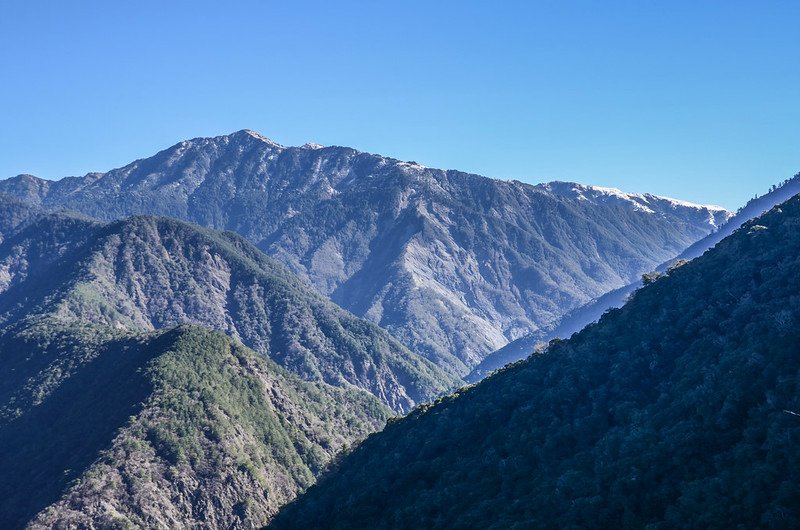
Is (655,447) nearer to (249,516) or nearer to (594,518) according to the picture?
(594,518)

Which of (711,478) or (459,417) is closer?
(711,478)

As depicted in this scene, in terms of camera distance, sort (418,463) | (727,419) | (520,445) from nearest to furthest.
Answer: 1. (727,419)
2. (520,445)
3. (418,463)

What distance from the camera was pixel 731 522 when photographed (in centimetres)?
5719

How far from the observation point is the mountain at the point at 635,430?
63.7 meters

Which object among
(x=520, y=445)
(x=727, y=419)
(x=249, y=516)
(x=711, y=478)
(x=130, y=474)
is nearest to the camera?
(x=711, y=478)

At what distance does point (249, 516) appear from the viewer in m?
191

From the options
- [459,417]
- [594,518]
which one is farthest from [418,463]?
[594,518]

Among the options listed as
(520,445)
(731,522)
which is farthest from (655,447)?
(520,445)

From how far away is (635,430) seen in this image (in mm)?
78000

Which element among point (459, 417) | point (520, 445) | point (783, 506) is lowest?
point (783, 506)

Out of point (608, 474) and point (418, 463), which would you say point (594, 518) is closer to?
point (608, 474)

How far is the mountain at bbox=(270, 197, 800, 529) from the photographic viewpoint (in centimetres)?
6369

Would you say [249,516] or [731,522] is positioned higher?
[249,516]

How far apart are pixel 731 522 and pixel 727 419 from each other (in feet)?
45.5
